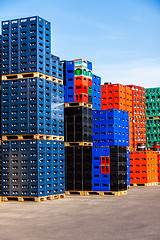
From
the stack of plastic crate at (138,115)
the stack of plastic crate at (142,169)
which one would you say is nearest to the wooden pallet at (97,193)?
the stack of plastic crate at (142,169)

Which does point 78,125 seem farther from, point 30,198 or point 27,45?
point 27,45

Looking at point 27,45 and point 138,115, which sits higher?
point 27,45

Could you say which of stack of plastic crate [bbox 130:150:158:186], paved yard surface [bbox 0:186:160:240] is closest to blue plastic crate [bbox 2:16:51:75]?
paved yard surface [bbox 0:186:160:240]

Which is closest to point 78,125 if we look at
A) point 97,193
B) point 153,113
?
point 97,193

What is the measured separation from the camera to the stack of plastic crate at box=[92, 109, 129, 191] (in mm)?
19625

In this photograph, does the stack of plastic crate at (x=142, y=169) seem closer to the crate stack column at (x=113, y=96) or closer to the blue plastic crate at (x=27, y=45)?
the crate stack column at (x=113, y=96)

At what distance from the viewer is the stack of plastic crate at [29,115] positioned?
17234mm

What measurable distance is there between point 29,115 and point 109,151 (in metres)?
4.80

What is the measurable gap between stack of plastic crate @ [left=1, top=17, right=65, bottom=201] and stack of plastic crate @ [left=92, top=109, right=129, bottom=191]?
2.25 metres

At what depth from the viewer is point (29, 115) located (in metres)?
17.4

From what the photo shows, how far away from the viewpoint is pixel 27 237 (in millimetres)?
9023

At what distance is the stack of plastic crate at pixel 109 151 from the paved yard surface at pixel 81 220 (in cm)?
329

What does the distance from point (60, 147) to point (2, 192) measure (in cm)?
331

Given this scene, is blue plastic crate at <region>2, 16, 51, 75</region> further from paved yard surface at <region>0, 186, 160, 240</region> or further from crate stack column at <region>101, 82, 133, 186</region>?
crate stack column at <region>101, 82, 133, 186</region>
